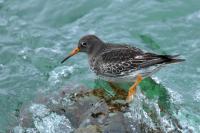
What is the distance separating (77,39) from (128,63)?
13.6 feet

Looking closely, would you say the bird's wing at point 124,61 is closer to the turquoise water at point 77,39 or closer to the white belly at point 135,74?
the white belly at point 135,74

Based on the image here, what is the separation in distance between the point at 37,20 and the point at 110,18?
6.92ft

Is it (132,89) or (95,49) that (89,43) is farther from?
(132,89)

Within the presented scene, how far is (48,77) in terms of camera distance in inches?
485

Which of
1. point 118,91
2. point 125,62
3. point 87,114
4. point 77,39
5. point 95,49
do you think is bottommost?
point 77,39

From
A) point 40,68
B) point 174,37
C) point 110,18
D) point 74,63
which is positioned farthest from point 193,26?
point 40,68

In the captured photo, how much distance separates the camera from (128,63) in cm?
1000

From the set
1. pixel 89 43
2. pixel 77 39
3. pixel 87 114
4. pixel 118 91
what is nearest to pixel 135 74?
pixel 118 91

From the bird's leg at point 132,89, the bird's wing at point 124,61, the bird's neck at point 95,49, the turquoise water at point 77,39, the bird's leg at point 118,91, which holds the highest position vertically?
the bird's wing at point 124,61

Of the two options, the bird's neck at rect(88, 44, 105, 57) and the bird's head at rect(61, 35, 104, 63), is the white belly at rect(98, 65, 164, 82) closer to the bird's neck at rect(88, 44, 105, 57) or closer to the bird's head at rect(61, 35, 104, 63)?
the bird's neck at rect(88, 44, 105, 57)

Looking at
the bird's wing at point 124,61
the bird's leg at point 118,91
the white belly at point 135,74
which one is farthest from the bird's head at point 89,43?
the white belly at point 135,74

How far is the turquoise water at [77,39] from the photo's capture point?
1168 centimetres

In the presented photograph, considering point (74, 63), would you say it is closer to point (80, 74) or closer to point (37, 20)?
point (80, 74)

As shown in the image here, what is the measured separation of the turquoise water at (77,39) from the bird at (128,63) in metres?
1.10
